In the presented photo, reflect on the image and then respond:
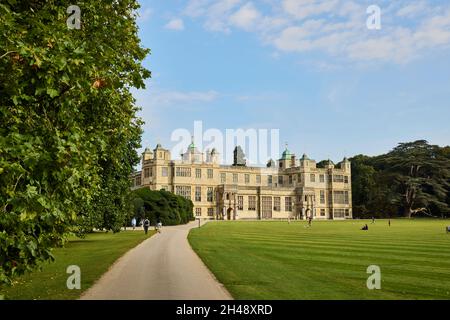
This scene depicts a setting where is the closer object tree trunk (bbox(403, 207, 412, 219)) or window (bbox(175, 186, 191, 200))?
window (bbox(175, 186, 191, 200))

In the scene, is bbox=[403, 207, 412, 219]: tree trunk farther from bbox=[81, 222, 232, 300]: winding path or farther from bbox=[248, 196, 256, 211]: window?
bbox=[81, 222, 232, 300]: winding path

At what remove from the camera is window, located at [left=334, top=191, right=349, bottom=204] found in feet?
339

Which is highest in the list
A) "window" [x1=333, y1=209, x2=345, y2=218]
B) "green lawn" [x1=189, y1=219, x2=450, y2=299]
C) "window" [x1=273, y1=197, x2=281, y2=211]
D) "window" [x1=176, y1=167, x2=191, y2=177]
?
"window" [x1=176, y1=167, x2=191, y2=177]

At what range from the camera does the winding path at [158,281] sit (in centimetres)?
1035

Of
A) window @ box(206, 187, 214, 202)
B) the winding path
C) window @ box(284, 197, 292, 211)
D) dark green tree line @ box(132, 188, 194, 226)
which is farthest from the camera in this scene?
window @ box(284, 197, 292, 211)

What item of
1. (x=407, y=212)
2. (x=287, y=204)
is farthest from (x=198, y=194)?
(x=407, y=212)

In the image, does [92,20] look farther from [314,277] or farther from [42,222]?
[314,277]

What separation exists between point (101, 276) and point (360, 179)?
3846 inches

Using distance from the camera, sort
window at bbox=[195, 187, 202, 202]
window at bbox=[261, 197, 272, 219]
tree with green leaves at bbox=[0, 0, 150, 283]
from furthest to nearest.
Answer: window at bbox=[261, 197, 272, 219]
window at bbox=[195, 187, 202, 202]
tree with green leaves at bbox=[0, 0, 150, 283]

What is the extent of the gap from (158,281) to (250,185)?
86.4 meters

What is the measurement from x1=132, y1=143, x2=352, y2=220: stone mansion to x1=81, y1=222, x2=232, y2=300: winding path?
6913 cm

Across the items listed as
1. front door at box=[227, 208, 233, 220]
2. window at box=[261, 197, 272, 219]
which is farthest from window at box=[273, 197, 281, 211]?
front door at box=[227, 208, 233, 220]

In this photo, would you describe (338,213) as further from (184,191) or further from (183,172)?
(183,172)

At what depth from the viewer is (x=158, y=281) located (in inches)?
487
